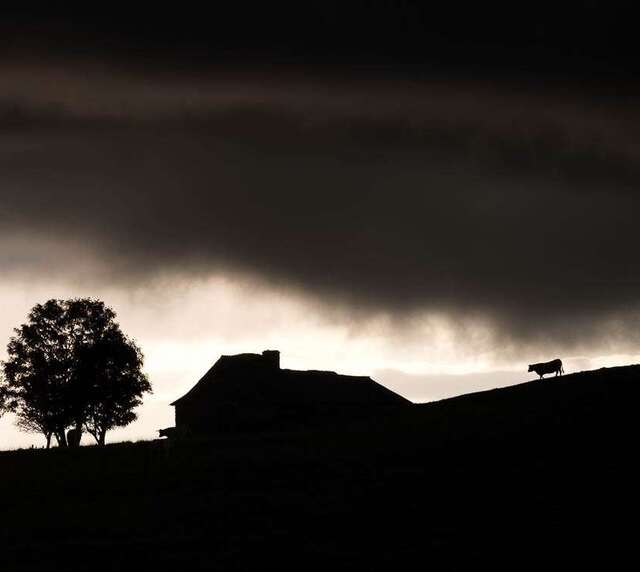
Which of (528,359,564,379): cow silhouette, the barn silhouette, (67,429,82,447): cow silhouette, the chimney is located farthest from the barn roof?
(528,359,564,379): cow silhouette

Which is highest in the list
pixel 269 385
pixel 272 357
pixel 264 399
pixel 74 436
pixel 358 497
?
pixel 272 357

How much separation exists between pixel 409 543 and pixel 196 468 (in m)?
18.0

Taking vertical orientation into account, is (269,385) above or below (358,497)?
above

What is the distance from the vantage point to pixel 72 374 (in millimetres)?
96625

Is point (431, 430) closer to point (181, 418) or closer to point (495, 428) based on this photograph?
point (495, 428)

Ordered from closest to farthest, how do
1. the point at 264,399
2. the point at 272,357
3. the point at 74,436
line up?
the point at 264,399 → the point at 74,436 → the point at 272,357

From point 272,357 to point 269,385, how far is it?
4589 millimetres

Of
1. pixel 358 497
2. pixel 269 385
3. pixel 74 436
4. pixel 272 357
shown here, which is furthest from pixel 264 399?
pixel 358 497

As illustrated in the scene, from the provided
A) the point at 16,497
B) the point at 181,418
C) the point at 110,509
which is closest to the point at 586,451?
the point at 110,509

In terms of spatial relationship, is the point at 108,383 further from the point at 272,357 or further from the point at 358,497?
the point at 358,497

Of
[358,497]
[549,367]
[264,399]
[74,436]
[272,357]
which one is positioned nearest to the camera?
[358,497]

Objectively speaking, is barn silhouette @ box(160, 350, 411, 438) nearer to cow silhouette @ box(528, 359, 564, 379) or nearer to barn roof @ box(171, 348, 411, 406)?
barn roof @ box(171, 348, 411, 406)

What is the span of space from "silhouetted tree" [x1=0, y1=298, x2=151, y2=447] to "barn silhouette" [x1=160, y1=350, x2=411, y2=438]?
220 inches

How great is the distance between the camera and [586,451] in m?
53.2
